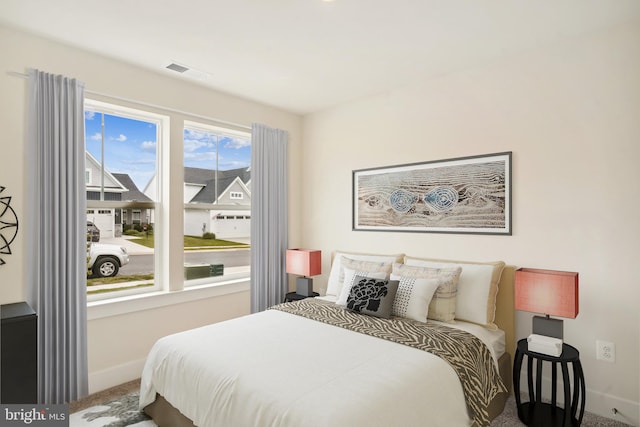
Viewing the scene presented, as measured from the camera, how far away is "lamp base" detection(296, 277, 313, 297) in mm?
3850

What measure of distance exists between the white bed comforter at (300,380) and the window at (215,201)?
1.40m

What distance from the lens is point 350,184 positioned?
3947 mm

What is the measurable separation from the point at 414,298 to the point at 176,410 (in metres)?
1.72

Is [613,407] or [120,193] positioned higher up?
[120,193]

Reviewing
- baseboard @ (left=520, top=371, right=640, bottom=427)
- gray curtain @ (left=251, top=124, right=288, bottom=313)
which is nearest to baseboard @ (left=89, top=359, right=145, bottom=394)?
gray curtain @ (left=251, top=124, right=288, bottom=313)

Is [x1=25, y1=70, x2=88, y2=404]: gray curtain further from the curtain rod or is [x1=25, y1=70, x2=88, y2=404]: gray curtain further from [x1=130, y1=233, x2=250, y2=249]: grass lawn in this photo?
[x1=130, y1=233, x2=250, y2=249]: grass lawn

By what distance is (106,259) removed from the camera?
10.2 ft

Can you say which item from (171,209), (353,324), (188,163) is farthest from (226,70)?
(353,324)

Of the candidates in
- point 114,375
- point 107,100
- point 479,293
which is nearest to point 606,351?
point 479,293

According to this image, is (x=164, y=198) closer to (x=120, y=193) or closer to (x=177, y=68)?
(x=120, y=193)

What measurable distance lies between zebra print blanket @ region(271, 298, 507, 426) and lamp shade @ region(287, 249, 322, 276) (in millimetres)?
980

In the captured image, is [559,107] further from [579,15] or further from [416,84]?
[416,84]

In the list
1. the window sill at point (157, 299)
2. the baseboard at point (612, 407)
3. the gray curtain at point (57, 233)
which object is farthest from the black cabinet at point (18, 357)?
the baseboard at point (612, 407)

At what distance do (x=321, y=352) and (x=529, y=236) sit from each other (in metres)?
1.84
